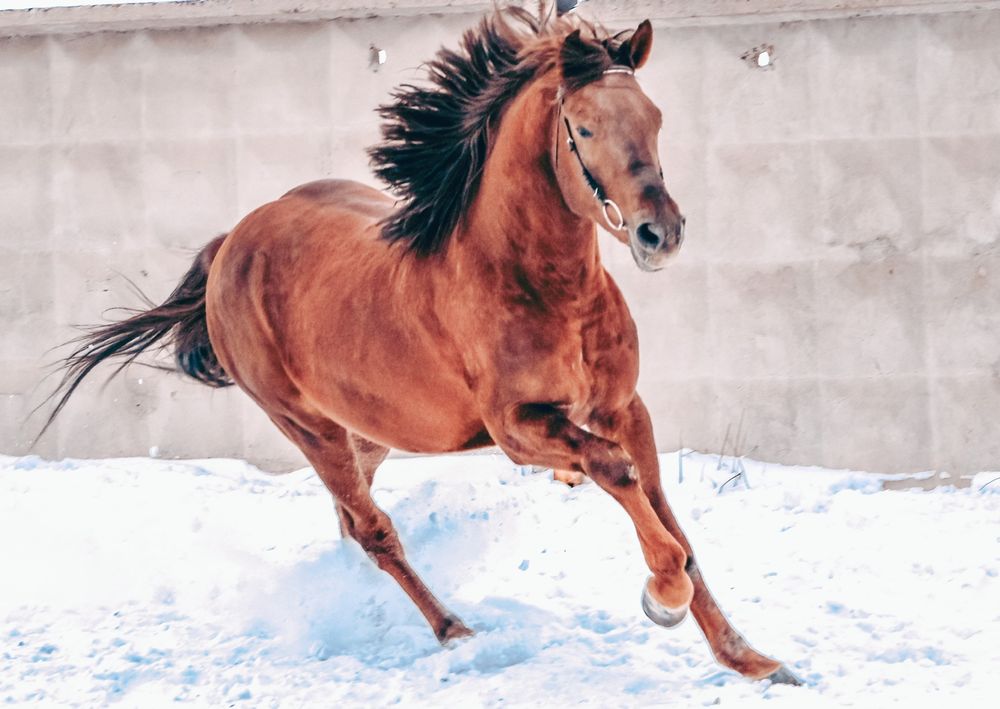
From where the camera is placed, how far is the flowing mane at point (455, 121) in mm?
3787

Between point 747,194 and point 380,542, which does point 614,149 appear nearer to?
point 380,542

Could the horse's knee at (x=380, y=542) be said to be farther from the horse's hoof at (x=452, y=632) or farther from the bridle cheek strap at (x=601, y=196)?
the bridle cheek strap at (x=601, y=196)

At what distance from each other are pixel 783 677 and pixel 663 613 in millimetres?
492

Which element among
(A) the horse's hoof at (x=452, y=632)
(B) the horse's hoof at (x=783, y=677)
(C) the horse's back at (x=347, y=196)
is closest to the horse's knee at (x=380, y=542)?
(A) the horse's hoof at (x=452, y=632)

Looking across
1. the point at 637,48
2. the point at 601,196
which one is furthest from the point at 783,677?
the point at 637,48

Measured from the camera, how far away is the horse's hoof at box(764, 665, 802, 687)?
142 inches

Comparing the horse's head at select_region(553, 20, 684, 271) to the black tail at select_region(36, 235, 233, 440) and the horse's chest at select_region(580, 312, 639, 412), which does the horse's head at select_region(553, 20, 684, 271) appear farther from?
the black tail at select_region(36, 235, 233, 440)

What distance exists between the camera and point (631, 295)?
254 inches

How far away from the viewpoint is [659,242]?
3.05m

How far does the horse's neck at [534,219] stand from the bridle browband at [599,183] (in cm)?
10

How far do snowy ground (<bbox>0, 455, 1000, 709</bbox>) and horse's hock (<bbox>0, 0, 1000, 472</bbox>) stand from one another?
285 mm

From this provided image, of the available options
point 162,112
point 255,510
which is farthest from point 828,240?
point 162,112

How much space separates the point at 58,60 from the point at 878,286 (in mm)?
4675

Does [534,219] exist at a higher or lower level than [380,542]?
higher
